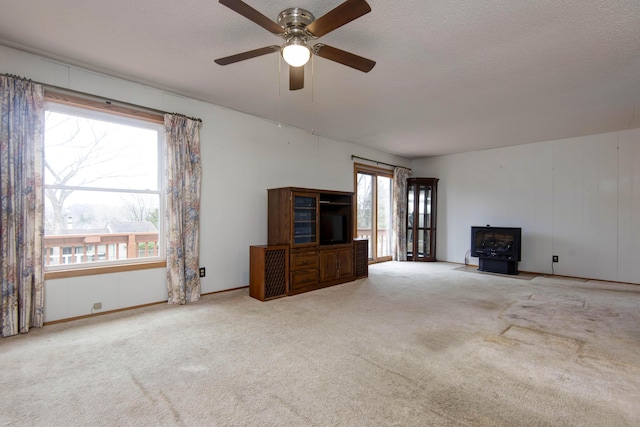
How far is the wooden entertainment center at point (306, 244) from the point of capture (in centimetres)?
439

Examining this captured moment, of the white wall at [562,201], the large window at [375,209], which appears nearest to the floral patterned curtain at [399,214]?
the large window at [375,209]

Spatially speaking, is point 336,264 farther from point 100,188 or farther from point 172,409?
point 172,409

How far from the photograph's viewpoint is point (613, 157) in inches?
221

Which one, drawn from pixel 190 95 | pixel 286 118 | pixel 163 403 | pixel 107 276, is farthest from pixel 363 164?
pixel 163 403

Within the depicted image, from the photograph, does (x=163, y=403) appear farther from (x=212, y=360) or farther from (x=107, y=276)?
(x=107, y=276)

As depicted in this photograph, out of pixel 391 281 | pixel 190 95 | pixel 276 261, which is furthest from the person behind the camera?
pixel 391 281

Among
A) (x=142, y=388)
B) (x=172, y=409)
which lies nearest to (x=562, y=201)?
(x=172, y=409)

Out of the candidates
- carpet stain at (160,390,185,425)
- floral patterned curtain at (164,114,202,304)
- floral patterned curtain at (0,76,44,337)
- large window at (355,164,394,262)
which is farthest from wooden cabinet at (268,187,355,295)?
floral patterned curtain at (0,76,44,337)

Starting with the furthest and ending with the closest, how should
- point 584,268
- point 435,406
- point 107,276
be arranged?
point 584,268
point 107,276
point 435,406

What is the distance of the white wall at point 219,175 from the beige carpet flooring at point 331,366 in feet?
1.03

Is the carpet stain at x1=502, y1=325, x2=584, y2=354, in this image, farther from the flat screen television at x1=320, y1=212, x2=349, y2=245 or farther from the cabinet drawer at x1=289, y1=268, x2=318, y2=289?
the flat screen television at x1=320, y1=212, x2=349, y2=245

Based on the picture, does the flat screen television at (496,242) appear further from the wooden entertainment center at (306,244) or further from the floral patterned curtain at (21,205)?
the floral patterned curtain at (21,205)

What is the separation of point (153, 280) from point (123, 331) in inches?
33.7

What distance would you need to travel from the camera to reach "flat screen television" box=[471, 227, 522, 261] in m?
6.23
